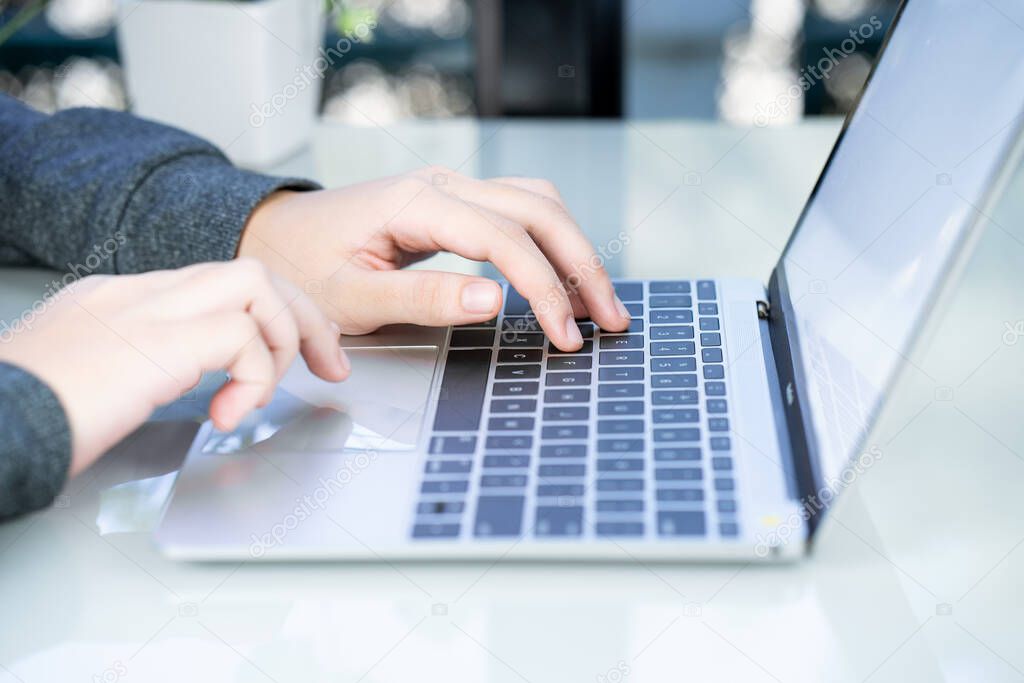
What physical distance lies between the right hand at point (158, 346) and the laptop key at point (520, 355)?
15cm

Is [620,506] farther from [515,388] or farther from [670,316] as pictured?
[670,316]

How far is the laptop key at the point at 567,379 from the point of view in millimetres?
605

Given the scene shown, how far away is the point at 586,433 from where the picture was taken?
0.54m

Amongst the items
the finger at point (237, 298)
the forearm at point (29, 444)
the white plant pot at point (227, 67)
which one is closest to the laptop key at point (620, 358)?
the finger at point (237, 298)

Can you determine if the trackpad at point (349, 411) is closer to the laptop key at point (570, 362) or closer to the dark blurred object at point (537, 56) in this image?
the laptop key at point (570, 362)

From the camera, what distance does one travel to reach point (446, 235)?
2.17 ft

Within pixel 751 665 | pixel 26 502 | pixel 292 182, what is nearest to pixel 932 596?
pixel 751 665

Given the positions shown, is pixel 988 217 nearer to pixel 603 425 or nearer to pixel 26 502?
pixel 603 425

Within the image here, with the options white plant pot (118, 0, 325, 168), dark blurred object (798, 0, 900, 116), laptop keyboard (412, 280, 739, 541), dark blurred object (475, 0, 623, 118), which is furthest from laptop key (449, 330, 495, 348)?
dark blurred object (798, 0, 900, 116)

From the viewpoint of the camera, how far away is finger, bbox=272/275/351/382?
55 cm

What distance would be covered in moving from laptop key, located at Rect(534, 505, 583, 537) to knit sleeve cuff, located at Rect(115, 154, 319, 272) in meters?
0.39

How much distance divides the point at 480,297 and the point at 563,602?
0.76ft

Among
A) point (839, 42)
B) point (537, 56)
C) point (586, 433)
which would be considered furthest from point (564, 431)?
point (839, 42)

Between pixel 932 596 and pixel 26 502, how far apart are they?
43cm
